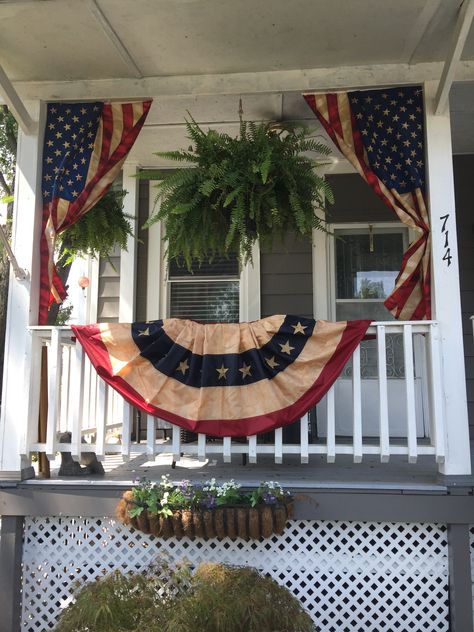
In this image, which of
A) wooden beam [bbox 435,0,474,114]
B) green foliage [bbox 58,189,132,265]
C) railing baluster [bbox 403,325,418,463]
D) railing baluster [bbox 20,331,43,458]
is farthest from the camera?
green foliage [bbox 58,189,132,265]

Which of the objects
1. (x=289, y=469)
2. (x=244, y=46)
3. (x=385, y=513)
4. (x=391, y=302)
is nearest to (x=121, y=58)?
(x=244, y=46)

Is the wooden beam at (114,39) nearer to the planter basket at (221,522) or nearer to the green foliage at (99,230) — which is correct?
the green foliage at (99,230)

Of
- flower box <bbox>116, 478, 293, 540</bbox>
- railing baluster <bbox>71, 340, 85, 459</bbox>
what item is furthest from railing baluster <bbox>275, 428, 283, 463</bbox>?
railing baluster <bbox>71, 340, 85, 459</bbox>

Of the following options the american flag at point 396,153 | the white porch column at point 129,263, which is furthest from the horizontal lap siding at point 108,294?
the american flag at point 396,153

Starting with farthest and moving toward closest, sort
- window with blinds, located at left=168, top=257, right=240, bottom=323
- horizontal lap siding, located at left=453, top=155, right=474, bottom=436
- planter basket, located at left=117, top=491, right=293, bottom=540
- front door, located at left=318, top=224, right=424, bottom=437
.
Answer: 1. window with blinds, located at left=168, top=257, right=240, bottom=323
2. front door, located at left=318, top=224, right=424, bottom=437
3. horizontal lap siding, located at left=453, top=155, right=474, bottom=436
4. planter basket, located at left=117, top=491, right=293, bottom=540

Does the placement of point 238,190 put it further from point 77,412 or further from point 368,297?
point 368,297

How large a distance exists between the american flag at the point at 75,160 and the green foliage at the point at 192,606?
1.75m

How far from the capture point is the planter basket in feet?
9.45

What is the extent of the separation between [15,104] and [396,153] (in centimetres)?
237

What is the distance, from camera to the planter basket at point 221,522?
9.45 ft

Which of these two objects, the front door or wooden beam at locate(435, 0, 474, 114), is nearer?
wooden beam at locate(435, 0, 474, 114)

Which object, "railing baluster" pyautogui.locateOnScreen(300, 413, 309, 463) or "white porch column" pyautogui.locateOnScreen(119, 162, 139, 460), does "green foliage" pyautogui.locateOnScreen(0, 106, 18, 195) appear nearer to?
"white porch column" pyautogui.locateOnScreen(119, 162, 139, 460)

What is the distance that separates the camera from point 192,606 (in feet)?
7.68

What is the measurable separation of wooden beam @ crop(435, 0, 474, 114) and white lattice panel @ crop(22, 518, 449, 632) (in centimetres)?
247
